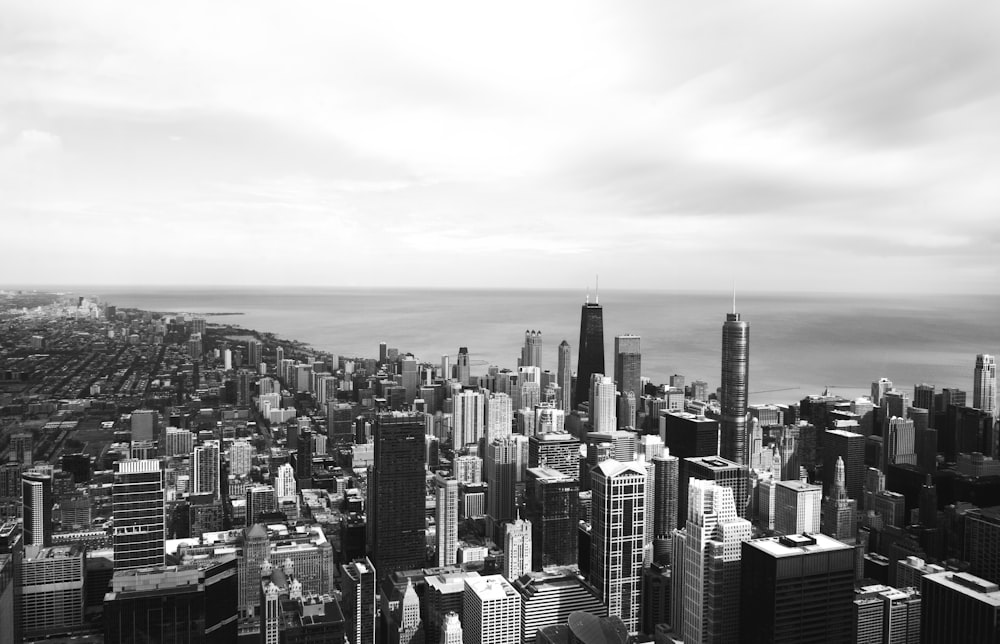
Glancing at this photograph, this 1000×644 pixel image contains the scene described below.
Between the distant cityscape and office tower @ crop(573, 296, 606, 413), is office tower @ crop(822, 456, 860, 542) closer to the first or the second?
the distant cityscape

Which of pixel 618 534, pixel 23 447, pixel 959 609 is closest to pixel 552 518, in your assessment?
pixel 618 534

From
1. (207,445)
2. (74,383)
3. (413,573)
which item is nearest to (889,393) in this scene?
(413,573)

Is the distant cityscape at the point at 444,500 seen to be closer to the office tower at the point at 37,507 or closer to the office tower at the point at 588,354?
the office tower at the point at 37,507

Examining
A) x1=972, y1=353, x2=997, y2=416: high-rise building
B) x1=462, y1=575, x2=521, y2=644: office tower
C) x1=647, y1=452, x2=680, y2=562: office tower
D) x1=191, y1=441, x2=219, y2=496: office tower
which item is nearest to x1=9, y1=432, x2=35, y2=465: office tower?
x1=191, y1=441, x2=219, y2=496: office tower

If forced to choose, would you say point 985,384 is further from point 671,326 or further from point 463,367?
point 463,367

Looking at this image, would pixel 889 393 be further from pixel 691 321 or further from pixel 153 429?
pixel 153 429

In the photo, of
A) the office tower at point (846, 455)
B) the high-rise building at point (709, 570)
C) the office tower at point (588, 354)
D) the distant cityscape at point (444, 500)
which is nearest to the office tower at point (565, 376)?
the office tower at point (588, 354)
